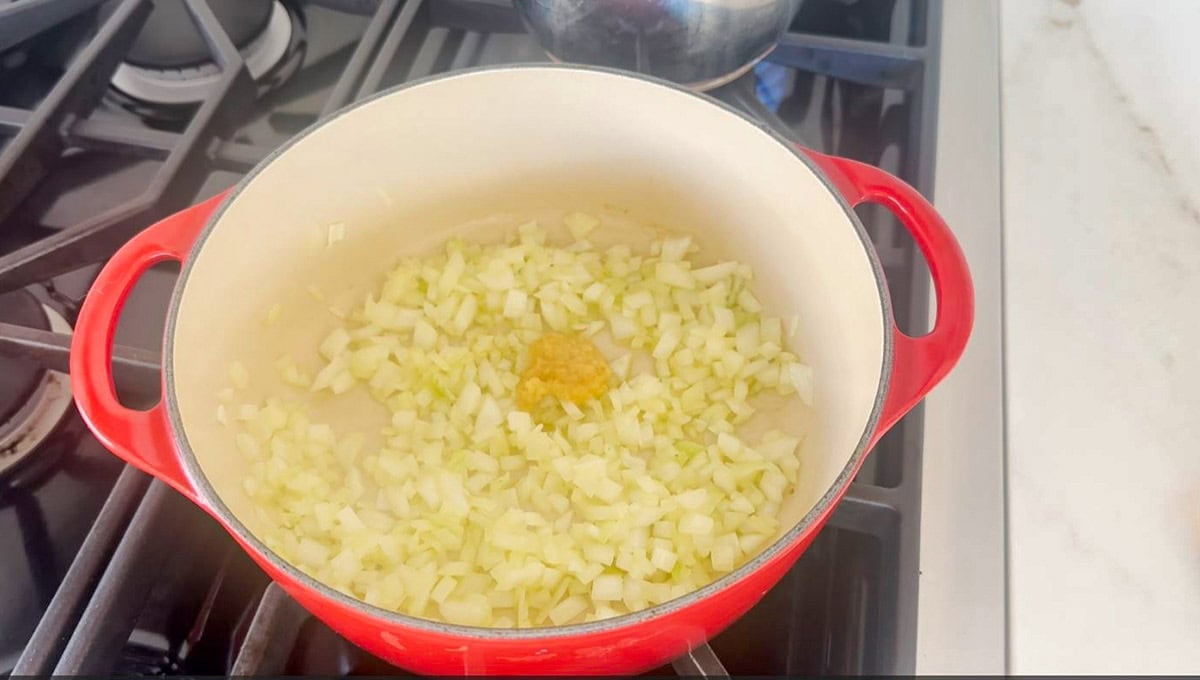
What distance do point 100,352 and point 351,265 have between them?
30 cm

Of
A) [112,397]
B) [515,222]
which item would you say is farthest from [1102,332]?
[112,397]

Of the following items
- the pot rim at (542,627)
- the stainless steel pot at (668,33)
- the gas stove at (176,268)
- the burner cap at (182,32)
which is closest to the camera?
the pot rim at (542,627)

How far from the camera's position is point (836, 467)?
0.62m

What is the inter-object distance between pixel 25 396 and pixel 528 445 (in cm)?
38

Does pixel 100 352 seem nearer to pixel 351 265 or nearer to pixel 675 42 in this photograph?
pixel 351 265

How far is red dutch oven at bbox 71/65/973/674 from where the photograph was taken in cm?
51

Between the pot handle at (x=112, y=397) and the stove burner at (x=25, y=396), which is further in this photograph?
the stove burner at (x=25, y=396)

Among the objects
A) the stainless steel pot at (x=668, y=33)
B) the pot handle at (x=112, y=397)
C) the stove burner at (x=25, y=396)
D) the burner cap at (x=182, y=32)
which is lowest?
the stove burner at (x=25, y=396)

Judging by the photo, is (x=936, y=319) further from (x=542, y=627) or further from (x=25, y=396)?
(x=25, y=396)

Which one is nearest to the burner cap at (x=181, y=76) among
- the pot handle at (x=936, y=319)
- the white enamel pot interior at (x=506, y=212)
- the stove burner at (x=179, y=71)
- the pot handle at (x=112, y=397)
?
the stove burner at (x=179, y=71)

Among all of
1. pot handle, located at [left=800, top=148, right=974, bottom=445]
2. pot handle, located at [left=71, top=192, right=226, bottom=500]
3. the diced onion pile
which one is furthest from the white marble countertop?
pot handle, located at [left=71, top=192, right=226, bottom=500]

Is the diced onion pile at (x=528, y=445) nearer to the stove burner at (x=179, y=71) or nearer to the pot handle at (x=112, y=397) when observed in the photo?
the pot handle at (x=112, y=397)

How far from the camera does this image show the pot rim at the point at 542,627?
1.53ft

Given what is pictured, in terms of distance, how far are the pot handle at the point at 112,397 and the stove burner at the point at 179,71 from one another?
1.15ft
